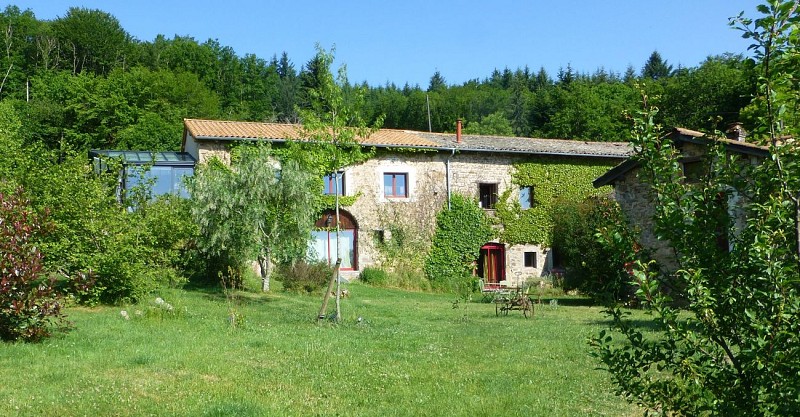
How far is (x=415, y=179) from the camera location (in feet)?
102

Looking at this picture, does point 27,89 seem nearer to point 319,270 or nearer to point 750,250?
point 319,270

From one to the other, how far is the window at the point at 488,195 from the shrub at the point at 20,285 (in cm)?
2391

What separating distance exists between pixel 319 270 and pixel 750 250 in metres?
20.3

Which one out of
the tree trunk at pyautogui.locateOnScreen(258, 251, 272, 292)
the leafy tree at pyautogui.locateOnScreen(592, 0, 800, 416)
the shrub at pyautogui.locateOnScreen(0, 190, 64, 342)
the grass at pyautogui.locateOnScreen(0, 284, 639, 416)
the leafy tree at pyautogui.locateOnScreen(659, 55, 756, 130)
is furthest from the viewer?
the leafy tree at pyautogui.locateOnScreen(659, 55, 756, 130)

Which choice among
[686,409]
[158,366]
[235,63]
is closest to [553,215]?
[158,366]

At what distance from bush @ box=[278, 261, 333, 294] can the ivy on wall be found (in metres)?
11.7

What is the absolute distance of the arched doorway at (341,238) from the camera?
1134 inches

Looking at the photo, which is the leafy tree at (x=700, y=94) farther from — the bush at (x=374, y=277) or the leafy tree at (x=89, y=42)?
the leafy tree at (x=89, y=42)

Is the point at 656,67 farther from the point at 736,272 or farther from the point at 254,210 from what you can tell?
the point at 736,272

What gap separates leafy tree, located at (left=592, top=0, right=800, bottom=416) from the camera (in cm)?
340

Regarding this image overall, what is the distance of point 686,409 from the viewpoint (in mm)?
3916

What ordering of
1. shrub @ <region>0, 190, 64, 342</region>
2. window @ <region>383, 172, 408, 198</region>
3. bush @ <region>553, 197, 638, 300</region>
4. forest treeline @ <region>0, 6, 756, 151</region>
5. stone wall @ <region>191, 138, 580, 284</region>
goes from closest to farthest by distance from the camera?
bush @ <region>553, 197, 638, 300</region>
shrub @ <region>0, 190, 64, 342</region>
stone wall @ <region>191, 138, 580, 284</region>
window @ <region>383, 172, 408, 198</region>
forest treeline @ <region>0, 6, 756, 151</region>

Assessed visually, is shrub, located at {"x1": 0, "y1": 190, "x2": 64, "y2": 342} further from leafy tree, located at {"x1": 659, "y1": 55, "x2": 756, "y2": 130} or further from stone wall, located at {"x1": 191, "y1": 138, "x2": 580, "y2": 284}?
leafy tree, located at {"x1": 659, "y1": 55, "x2": 756, "y2": 130}

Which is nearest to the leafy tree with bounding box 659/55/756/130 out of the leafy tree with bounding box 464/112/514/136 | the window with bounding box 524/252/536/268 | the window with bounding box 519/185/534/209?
the leafy tree with bounding box 464/112/514/136
